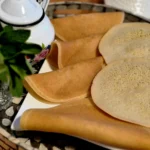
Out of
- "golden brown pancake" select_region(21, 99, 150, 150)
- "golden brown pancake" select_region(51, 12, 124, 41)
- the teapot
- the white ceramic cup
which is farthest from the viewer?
the white ceramic cup

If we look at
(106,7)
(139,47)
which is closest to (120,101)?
(139,47)

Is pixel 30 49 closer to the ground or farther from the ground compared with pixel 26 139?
farther from the ground

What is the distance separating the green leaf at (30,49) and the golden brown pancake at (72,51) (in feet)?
0.23

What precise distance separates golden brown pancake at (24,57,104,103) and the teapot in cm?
8

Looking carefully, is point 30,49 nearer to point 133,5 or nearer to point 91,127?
point 91,127

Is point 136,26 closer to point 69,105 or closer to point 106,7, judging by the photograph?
point 106,7

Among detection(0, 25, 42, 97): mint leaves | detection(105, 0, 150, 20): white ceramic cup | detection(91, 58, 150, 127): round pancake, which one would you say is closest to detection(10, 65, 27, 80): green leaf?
detection(0, 25, 42, 97): mint leaves

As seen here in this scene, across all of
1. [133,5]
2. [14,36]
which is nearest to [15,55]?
[14,36]

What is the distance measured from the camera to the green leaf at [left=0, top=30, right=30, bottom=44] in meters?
0.69

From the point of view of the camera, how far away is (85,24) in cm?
88

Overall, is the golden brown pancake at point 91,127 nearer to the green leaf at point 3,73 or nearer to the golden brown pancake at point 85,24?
the green leaf at point 3,73

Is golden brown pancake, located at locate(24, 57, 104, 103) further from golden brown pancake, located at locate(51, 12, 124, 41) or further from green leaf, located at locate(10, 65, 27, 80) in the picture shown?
golden brown pancake, located at locate(51, 12, 124, 41)

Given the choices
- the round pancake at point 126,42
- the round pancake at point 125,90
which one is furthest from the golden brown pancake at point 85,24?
the round pancake at point 125,90

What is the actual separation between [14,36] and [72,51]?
150mm
